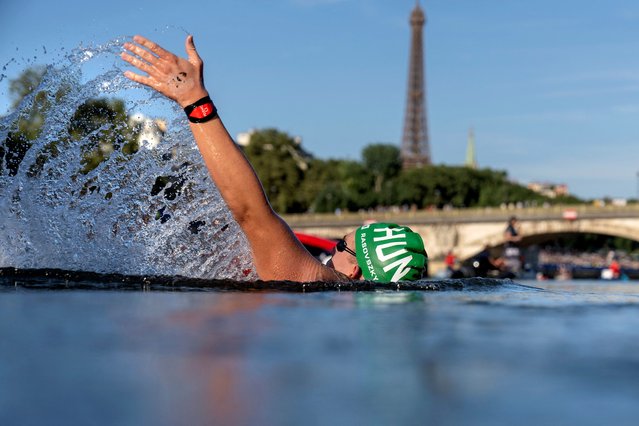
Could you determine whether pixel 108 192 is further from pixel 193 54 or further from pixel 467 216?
pixel 467 216

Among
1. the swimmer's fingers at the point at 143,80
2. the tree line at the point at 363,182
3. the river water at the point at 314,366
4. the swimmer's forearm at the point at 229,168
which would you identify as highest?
the tree line at the point at 363,182

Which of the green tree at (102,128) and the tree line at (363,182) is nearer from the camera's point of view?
the green tree at (102,128)

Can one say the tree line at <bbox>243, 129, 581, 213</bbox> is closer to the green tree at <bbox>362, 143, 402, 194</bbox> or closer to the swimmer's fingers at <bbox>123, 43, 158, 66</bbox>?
the green tree at <bbox>362, 143, 402, 194</bbox>

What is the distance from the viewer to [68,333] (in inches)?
45.0

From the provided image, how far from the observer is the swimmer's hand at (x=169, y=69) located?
10.5 feet

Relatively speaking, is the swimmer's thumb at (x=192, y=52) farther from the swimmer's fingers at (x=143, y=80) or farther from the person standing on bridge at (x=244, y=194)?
the swimmer's fingers at (x=143, y=80)

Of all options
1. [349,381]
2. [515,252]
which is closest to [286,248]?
[349,381]

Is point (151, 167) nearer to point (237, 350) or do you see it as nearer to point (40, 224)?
point (40, 224)

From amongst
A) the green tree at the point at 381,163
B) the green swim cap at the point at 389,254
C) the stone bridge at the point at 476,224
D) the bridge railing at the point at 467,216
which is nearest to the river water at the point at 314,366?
the green swim cap at the point at 389,254

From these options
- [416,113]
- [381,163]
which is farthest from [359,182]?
[416,113]

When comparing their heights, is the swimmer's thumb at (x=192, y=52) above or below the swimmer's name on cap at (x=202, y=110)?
above

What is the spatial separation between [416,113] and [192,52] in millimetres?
147480

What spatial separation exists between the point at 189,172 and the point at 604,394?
353 centimetres

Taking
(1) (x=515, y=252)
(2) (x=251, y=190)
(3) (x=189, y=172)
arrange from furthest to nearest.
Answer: (1) (x=515, y=252) → (3) (x=189, y=172) → (2) (x=251, y=190)
